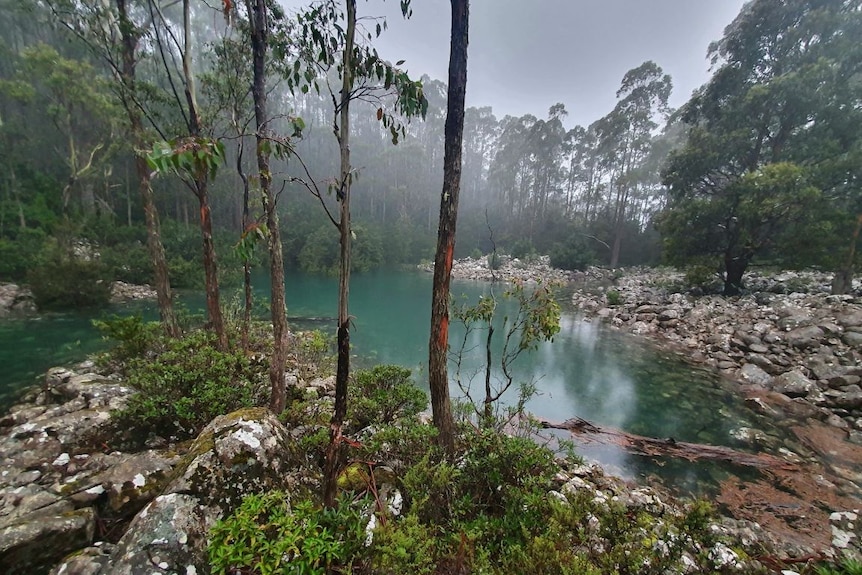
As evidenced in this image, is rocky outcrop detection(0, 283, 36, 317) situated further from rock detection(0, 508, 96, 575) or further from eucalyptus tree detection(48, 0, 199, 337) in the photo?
rock detection(0, 508, 96, 575)

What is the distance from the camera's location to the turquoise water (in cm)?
527

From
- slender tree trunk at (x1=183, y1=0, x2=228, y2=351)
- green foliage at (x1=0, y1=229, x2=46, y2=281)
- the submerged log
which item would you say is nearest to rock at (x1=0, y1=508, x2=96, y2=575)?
slender tree trunk at (x1=183, y1=0, x2=228, y2=351)

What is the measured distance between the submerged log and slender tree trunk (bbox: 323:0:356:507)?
3451 mm

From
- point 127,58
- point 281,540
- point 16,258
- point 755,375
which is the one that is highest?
point 127,58

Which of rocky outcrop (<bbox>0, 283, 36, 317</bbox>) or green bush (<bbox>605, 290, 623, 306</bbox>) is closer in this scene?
rocky outcrop (<bbox>0, 283, 36, 317</bbox>)

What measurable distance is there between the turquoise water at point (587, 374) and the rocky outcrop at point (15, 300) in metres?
0.96

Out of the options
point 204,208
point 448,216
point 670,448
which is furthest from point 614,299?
point 204,208

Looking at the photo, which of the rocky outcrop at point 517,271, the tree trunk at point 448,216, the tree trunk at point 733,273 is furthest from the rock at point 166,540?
the rocky outcrop at point 517,271

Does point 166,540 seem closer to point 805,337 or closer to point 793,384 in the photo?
point 793,384

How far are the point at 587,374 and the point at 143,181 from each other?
9273mm

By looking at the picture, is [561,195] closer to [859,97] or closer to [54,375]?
[859,97]

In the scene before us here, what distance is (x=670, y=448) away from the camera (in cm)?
487

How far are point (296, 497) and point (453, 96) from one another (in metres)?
3.09

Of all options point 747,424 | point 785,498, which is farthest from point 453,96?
point 747,424
